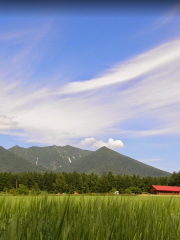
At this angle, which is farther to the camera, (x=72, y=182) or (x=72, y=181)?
(x=72, y=181)

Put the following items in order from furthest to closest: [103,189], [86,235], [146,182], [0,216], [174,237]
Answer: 1. [146,182]
2. [103,189]
3. [0,216]
4. [174,237]
5. [86,235]

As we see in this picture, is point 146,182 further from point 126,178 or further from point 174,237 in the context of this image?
point 174,237

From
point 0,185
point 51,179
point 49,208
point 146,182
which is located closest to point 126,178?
point 146,182

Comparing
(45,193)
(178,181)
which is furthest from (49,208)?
(178,181)

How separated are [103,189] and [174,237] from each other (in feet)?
411

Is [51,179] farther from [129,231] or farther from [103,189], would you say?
[129,231]

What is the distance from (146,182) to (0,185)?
280 ft

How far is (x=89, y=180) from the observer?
133 m

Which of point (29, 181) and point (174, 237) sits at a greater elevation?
point (174, 237)

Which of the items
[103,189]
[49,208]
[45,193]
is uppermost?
[45,193]

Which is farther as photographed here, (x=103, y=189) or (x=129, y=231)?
(x=103, y=189)

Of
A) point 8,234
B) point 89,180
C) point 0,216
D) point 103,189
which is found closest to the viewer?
point 8,234

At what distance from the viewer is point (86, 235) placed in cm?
233

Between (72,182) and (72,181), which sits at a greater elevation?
(72,181)
